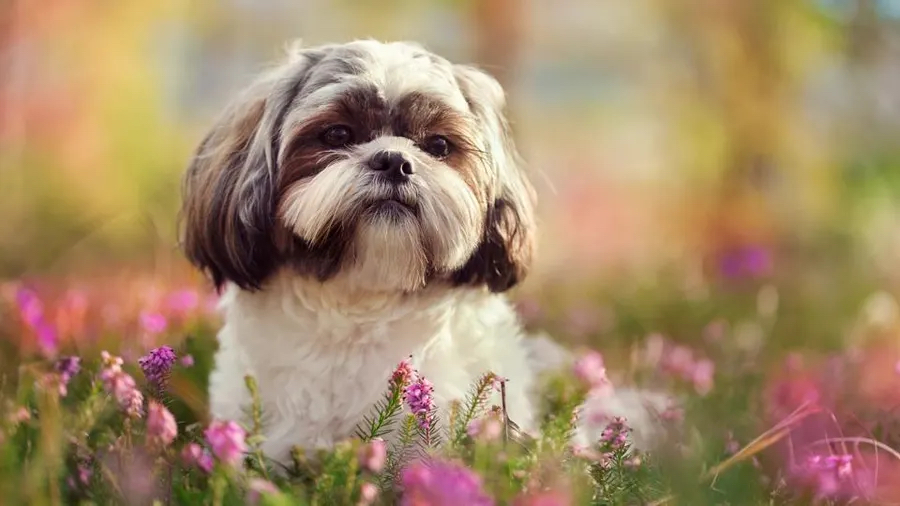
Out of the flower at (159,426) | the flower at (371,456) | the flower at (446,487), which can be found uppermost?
the flower at (446,487)

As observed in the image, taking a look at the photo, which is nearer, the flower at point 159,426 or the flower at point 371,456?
the flower at point 371,456

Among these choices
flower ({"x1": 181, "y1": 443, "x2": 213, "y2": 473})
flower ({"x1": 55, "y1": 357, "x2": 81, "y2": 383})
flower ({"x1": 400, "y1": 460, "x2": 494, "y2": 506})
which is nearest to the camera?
flower ({"x1": 400, "y1": 460, "x2": 494, "y2": 506})

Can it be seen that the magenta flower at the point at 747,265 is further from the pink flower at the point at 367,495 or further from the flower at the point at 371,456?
the flower at the point at 371,456

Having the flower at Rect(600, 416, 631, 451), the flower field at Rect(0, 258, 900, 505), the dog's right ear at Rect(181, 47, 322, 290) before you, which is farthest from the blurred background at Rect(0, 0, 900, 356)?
the flower at Rect(600, 416, 631, 451)

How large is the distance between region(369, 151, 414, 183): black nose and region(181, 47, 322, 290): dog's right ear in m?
0.39

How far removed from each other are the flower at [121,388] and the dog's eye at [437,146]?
1.10 m

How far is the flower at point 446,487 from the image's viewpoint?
5.45ft

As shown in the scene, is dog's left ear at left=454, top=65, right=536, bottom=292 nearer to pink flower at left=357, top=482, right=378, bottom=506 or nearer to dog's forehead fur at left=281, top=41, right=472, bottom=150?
dog's forehead fur at left=281, top=41, right=472, bottom=150

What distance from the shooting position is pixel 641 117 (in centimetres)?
1366

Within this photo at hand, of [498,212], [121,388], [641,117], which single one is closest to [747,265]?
[498,212]

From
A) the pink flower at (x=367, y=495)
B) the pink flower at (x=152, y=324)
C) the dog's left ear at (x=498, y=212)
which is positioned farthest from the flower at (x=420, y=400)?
the pink flower at (x=152, y=324)

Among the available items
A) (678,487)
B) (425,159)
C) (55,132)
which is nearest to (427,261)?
(425,159)

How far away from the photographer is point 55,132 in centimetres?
1006

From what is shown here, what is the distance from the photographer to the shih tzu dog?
2734mm
